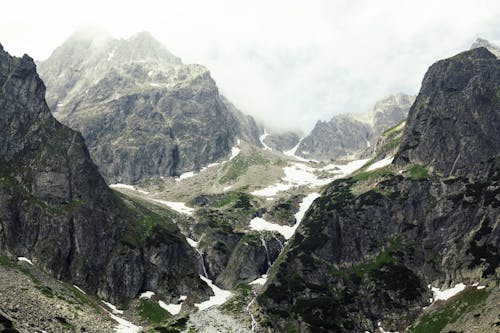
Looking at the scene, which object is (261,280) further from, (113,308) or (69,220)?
(69,220)

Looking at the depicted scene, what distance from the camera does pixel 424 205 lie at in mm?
190375

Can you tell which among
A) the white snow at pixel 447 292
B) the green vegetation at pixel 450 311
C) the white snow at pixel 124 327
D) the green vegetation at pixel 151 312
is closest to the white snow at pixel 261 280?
the green vegetation at pixel 151 312

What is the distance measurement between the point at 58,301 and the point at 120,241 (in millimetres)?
52414

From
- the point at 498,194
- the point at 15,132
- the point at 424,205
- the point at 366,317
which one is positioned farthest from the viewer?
the point at 424,205

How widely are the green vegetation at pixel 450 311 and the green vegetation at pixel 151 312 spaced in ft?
257

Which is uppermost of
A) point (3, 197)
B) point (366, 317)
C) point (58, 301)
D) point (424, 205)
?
point (3, 197)

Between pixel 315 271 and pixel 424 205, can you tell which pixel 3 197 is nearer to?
pixel 315 271

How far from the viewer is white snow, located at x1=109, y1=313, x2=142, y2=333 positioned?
125781mm

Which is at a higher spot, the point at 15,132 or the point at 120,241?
the point at 15,132

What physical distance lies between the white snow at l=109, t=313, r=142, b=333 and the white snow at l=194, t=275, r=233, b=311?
2867 cm

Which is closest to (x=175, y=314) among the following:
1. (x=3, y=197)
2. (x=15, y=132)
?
(x=3, y=197)

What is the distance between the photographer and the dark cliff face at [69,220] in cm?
15275

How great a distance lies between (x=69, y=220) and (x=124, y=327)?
5077 cm

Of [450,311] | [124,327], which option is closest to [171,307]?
[124,327]
